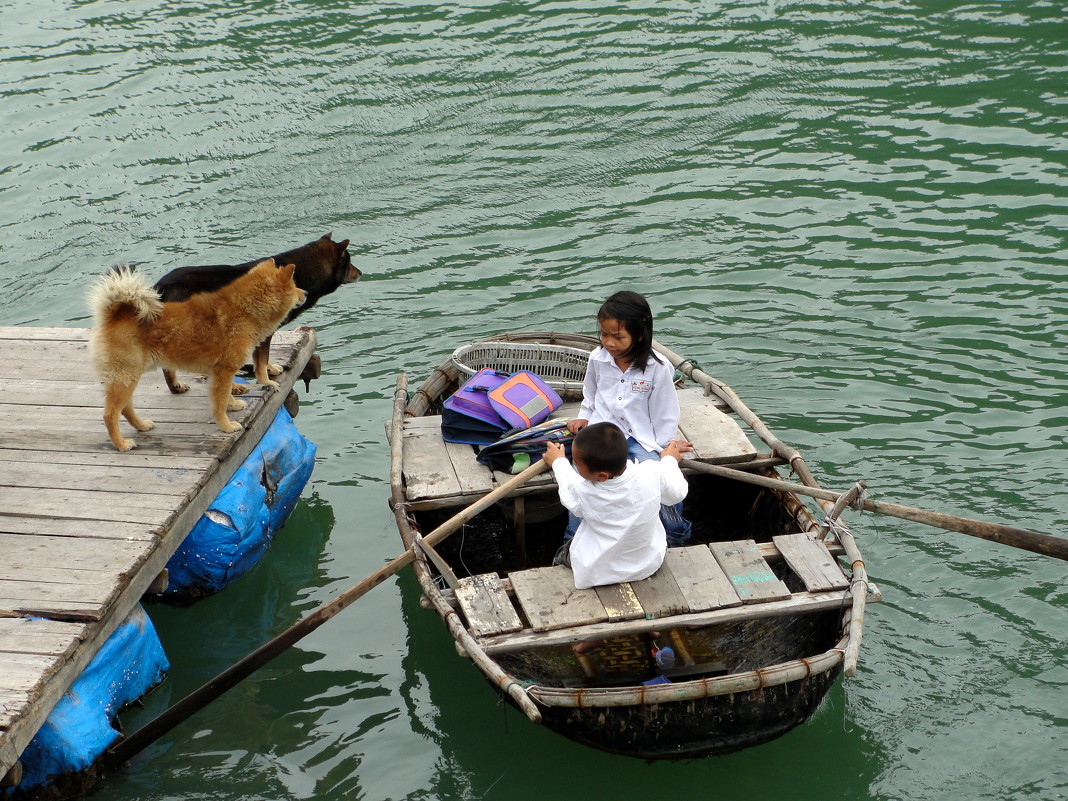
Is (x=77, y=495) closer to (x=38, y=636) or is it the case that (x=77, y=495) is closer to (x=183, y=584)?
(x=183, y=584)

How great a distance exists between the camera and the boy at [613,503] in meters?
4.91

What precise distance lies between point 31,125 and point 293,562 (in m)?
8.38

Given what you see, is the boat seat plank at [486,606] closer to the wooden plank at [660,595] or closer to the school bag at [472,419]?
the wooden plank at [660,595]

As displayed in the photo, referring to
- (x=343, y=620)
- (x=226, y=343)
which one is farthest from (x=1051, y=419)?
(x=226, y=343)

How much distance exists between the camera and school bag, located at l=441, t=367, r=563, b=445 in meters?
6.48

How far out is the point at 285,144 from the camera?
39.2ft

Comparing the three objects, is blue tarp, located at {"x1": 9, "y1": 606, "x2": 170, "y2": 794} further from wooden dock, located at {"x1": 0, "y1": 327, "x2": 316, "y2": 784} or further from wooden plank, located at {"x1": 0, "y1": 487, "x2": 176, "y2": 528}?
wooden plank, located at {"x1": 0, "y1": 487, "x2": 176, "y2": 528}

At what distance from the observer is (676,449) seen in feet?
18.6

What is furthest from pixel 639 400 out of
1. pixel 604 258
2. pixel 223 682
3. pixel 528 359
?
pixel 604 258

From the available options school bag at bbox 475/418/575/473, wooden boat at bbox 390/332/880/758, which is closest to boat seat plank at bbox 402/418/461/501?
wooden boat at bbox 390/332/880/758

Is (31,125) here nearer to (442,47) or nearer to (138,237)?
(138,237)

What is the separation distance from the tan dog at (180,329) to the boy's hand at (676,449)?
2.46 meters

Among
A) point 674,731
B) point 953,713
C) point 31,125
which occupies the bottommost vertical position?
point 953,713

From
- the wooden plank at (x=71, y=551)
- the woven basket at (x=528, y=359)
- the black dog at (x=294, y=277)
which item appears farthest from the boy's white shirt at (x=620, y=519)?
the black dog at (x=294, y=277)
